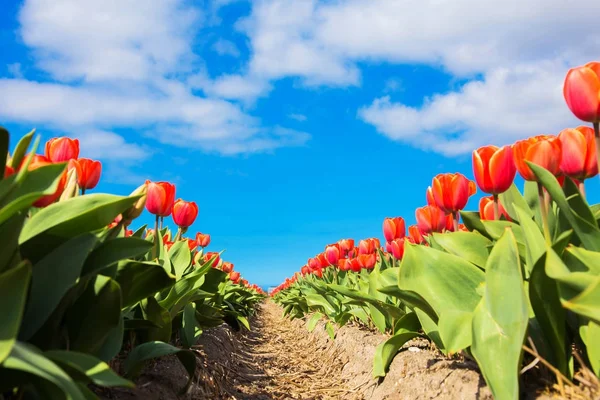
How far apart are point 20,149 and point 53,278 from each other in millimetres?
417

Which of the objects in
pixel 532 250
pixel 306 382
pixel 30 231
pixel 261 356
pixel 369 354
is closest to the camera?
pixel 30 231

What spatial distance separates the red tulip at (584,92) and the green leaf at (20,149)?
2.04m

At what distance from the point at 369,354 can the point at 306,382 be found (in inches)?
29.9

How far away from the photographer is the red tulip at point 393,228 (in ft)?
17.4

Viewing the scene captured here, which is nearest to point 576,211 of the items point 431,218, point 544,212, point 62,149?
point 544,212

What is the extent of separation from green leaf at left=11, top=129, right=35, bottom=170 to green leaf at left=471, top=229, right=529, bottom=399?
1.71 metres

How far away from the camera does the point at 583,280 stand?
4.98 feet

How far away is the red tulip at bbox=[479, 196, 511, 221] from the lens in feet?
9.47

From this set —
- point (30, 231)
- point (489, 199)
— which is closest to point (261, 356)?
point (489, 199)

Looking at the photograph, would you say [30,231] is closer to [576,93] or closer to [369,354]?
[576,93]

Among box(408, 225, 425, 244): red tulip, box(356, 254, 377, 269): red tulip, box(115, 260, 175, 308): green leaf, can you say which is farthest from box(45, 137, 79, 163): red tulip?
box(356, 254, 377, 269): red tulip

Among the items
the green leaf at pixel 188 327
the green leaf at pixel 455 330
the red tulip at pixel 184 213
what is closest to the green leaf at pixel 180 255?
the red tulip at pixel 184 213

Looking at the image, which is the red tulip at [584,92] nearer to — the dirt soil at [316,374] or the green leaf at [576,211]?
the green leaf at [576,211]

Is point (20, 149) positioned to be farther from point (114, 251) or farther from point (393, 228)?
point (393, 228)
